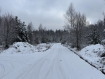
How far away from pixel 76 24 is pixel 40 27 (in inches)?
2064

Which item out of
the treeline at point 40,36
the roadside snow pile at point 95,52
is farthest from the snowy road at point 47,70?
the treeline at point 40,36

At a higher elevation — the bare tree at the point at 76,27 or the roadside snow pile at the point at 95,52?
the bare tree at the point at 76,27

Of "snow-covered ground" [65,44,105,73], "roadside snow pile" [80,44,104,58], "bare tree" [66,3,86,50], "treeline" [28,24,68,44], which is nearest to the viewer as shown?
"snow-covered ground" [65,44,105,73]

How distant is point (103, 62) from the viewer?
664cm

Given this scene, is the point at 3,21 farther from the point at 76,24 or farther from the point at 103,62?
the point at 103,62

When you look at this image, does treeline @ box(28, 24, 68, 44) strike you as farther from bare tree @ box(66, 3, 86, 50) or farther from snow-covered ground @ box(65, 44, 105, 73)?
snow-covered ground @ box(65, 44, 105, 73)

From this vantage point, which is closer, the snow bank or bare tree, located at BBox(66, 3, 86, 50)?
the snow bank

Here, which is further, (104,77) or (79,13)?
(79,13)

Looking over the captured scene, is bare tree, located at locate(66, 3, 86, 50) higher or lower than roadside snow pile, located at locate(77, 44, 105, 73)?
higher

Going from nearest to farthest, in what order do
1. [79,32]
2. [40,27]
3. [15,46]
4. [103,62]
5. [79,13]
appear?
[103,62] < [15,46] < [79,32] < [79,13] < [40,27]

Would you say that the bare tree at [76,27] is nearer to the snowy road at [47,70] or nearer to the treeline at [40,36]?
the treeline at [40,36]

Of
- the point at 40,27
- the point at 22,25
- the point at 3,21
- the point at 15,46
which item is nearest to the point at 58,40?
the point at 40,27

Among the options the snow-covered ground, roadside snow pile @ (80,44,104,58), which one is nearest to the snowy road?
the snow-covered ground

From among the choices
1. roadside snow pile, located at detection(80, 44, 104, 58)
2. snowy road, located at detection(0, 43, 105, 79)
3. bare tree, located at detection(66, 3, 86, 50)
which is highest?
bare tree, located at detection(66, 3, 86, 50)
